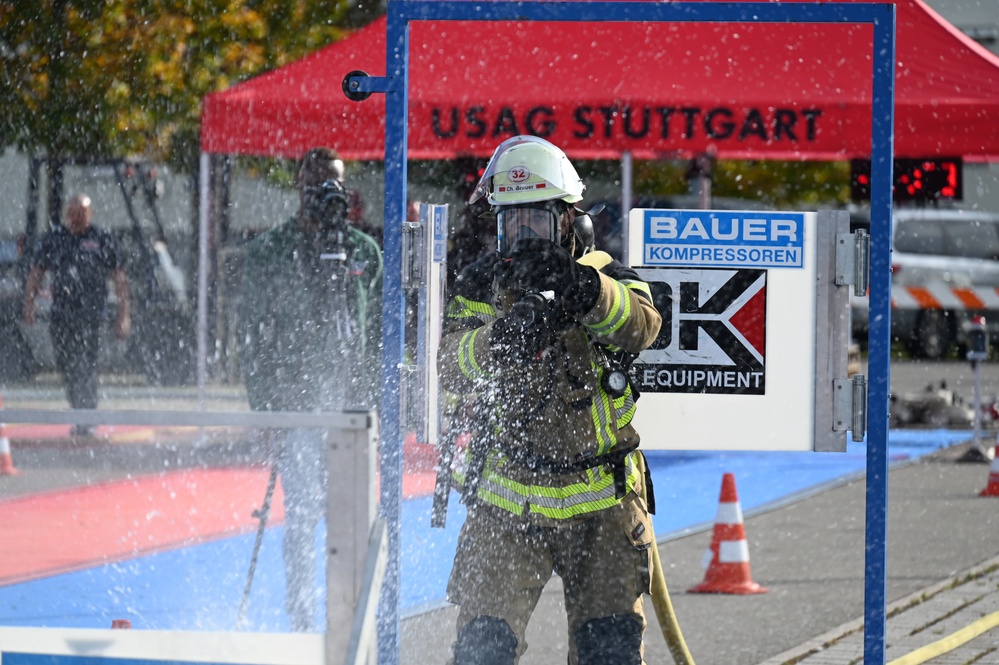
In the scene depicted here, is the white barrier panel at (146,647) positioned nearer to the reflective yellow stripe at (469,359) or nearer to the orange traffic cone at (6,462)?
the reflective yellow stripe at (469,359)

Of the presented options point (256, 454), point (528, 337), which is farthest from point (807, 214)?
point (256, 454)

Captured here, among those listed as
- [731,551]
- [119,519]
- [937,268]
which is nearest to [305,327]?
[731,551]

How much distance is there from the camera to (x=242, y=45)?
20.9m

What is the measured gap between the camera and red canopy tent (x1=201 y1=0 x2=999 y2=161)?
10.5 metres

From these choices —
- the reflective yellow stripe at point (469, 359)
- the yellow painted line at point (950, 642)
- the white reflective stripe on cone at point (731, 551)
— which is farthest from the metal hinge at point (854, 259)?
the white reflective stripe on cone at point (731, 551)

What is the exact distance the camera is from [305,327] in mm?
6090

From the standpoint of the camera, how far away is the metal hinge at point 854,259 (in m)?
4.36

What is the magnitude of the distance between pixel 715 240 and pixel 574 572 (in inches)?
46.7

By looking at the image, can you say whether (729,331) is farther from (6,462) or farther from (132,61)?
(132,61)

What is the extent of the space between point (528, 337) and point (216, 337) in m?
16.7

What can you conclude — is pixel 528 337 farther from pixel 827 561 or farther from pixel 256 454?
pixel 256 454

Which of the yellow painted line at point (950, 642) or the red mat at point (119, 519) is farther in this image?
the red mat at point (119, 519)

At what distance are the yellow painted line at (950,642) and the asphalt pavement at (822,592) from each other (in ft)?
0.13

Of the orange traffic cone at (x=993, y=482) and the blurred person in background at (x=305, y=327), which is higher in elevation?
the blurred person in background at (x=305, y=327)
